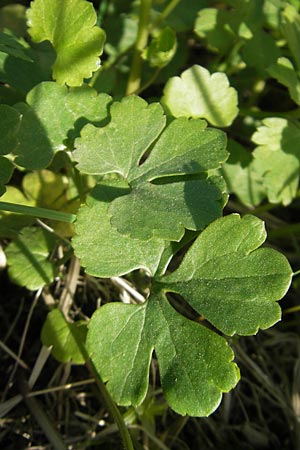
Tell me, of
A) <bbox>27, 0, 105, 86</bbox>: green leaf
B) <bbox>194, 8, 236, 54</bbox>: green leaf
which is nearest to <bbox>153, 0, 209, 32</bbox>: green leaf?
<bbox>194, 8, 236, 54</bbox>: green leaf

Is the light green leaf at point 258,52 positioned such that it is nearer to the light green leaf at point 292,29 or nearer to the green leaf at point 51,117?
the light green leaf at point 292,29

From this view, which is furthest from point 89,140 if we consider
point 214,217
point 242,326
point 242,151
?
point 242,151

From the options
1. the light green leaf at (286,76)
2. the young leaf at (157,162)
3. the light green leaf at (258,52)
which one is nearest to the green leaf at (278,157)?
the light green leaf at (286,76)

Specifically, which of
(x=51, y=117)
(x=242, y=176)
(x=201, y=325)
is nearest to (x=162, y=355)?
(x=201, y=325)

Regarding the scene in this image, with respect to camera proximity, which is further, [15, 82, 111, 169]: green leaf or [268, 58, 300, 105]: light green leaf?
[268, 58, 300, 105]: light green leaf

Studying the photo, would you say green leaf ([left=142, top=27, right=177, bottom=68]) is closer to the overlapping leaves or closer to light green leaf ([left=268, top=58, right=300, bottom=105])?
light green leaf ([left=268, top=58, right=300, bottom=105])

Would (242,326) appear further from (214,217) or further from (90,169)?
(90,169)
